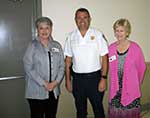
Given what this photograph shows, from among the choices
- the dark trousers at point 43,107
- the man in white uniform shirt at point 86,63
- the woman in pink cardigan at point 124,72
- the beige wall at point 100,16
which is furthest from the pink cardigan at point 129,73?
the beige wall at point 100,16

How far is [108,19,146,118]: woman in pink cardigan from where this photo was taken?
2.62 metres

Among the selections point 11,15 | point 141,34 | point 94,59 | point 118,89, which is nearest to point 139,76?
point 118,89

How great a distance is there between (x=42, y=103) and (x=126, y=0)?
85.1 inches

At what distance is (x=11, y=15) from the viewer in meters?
3.23

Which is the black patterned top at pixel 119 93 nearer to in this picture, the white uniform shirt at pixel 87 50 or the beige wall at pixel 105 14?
the white uniform shirt at pixel 87 50

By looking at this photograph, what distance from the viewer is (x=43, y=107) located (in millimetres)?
2689

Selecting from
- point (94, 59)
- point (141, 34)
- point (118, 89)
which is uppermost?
point (141, 34)

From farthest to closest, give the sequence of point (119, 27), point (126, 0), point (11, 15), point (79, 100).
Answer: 1. point (126, 0)
2. point (11, 15)
3. point (79, 100)
4. point (119, 27)

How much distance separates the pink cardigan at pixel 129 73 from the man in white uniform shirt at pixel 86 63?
12cm

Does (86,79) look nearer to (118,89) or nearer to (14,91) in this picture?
(118,89)

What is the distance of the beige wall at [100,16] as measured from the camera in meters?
3.41

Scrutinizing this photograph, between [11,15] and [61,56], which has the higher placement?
[11,15]

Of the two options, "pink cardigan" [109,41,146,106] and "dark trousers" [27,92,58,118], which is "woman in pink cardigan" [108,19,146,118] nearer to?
"pink cardigan" [109,41,146,106]

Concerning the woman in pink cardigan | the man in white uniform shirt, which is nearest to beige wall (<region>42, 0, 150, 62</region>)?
the man in white uniform shirt
